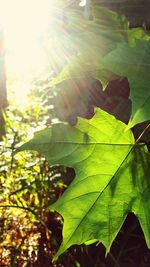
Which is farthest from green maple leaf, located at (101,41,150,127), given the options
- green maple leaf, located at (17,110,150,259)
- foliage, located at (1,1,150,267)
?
green maple leaf, located at (17,110,150,259)

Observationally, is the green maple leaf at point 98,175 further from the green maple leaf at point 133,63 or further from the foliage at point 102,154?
the green maple leaf at point 133,63

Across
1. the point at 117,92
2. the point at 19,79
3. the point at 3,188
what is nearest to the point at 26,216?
the point at 3,188

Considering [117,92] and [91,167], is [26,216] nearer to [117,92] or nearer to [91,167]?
[117,92]

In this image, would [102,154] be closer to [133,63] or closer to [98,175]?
[98,175]

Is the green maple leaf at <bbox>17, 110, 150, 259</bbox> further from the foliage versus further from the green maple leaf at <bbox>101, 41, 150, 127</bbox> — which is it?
the green maple leaf at <bbox>101, 41, 150, 127</bbox>

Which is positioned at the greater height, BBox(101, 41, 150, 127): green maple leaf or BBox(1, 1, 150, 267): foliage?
BBox(101, 41, 150, 127): green maple leaf

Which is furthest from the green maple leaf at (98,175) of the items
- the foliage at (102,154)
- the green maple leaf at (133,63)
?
the green maple leaf at (133,63)

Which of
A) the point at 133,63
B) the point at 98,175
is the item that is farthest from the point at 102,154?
the point at 133,63

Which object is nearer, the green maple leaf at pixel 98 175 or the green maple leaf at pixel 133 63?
the green maple leaf at pixel 133 63
